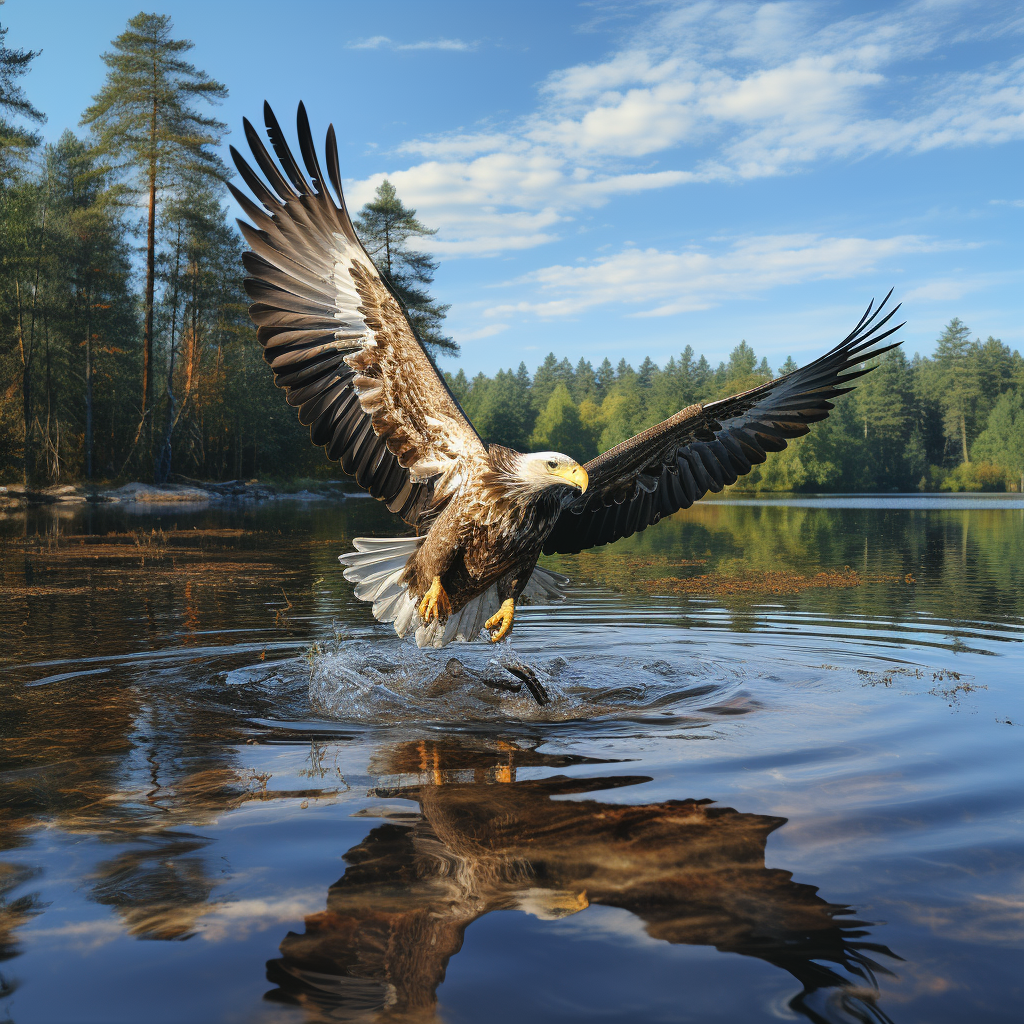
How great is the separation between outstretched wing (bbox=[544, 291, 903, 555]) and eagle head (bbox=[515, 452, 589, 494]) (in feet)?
4.49

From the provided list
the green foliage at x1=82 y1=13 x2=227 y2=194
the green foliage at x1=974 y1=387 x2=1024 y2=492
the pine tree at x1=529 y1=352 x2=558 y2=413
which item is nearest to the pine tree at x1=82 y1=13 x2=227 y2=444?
the green foliage at x1=82 y1=13 x2=227 y2=194

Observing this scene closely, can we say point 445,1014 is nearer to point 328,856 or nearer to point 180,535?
point 328,856

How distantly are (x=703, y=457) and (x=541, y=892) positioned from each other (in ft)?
16.0

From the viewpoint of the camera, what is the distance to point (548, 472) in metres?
4.90

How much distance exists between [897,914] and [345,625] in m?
6.29

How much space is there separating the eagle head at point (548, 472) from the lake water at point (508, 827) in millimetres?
1392

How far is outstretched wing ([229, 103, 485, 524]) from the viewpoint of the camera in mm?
5242

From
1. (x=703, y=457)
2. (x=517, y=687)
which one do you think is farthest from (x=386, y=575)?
(x=703, y=457)

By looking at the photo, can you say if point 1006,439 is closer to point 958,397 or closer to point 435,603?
point 958,397

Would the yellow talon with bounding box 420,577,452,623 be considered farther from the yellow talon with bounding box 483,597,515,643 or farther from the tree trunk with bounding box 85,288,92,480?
the tree trunk with bounding box 85,288,92,480

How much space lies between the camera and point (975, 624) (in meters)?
8.15

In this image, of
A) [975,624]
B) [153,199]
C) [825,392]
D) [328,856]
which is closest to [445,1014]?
[328,856]

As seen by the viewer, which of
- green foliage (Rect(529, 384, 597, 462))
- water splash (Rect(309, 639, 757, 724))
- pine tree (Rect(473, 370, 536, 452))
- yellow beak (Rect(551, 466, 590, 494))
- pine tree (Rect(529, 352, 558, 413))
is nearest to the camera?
yellow beak (Rect(551, 466, 590, 494))

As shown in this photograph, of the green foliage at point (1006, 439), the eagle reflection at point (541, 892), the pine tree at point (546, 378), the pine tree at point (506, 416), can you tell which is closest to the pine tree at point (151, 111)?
the pine tree at point (506, 416)
